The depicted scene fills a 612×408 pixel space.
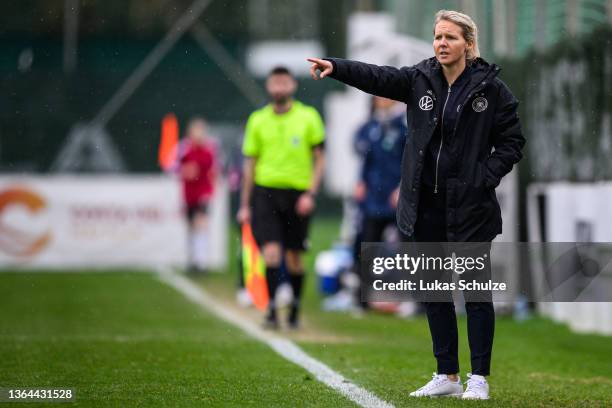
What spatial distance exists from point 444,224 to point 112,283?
10178 millimetres

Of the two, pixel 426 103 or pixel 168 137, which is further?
pixel 168 137

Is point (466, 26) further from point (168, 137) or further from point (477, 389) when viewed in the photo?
point (168, 137)

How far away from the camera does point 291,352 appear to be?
30.6 feet

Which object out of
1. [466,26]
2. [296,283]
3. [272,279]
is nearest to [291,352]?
[272,279]

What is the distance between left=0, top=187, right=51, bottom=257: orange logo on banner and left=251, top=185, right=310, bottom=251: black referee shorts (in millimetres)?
7972

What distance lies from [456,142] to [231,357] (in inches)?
111

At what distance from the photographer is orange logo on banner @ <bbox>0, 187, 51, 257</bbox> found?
18.5 meters

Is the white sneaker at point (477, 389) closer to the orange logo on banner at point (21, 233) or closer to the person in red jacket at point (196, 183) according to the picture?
the person in red jacket at point (196, 183)

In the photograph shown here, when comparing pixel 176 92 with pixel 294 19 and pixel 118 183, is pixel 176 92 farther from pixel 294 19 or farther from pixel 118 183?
pixel 118 183

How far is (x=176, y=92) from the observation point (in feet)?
86.9

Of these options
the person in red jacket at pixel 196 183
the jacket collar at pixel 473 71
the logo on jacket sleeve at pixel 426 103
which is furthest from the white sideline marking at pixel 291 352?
the person in red jacket at pixel 196 183

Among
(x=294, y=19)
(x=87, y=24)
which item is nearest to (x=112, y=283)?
(x=87, y=24)

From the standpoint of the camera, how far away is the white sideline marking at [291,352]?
272 inches

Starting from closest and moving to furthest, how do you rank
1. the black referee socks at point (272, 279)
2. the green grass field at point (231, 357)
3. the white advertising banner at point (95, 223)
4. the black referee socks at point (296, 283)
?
the green grass field at point (231, 357), the black referee socks at point (272, 279), the black referee socks at point (296, 283), the white advertising banner at point (95, 223)
